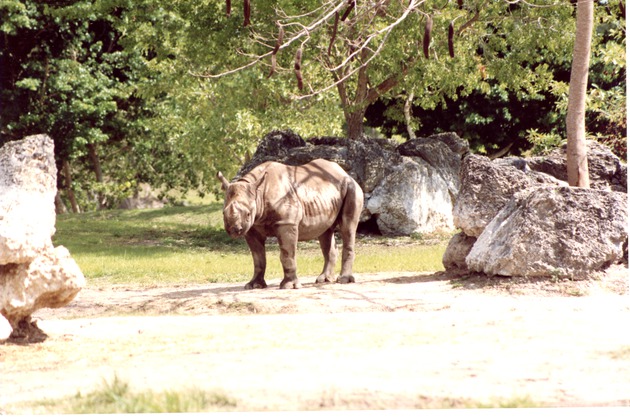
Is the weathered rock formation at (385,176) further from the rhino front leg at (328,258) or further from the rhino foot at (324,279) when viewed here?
the rhino foot at (324,279)

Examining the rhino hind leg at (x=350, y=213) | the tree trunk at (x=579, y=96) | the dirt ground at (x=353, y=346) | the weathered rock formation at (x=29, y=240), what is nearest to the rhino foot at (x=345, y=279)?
the rhino hind leg at (x=350, y=213)

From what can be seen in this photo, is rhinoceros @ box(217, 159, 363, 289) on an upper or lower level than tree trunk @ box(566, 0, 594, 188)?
lower

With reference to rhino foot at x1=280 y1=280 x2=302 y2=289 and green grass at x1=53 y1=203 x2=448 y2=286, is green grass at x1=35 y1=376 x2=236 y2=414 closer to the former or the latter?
rhino foot at x1=280 y1=280 x2=302 y2=289

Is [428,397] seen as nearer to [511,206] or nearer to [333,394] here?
[333,394]

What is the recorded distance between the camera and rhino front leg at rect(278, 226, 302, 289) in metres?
13.8

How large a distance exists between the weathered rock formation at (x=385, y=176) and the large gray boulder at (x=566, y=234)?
36.6 feet

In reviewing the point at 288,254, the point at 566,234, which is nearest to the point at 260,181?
the point at 288,254

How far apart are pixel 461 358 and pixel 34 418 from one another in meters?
3.17

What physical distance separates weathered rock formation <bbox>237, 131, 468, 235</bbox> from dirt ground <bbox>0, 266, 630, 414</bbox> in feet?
33.1

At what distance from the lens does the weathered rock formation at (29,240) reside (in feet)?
29.1

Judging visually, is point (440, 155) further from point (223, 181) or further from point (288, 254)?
point (223, 181)

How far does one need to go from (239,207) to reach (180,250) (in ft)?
30.4

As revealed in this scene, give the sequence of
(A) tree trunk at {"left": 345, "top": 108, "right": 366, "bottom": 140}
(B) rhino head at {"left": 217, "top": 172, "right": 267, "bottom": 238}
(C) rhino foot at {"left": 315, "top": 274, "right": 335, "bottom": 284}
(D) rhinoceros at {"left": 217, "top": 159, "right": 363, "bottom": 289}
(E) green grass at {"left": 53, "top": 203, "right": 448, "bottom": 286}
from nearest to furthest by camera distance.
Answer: (B) rhino head at {"left": 217, "top": 172, "right": 267, "bottom": 238} < (D) rhinoceros at {"left": 217, "top": 159, "right": 363, "bottom": 289} < (C) rhino foot at {"left": 315, "top": 274, "right": 335, "bottom": 284} < (E) green grass at {"left": 53, "top": 203, "right": 448, "bottom": 286} < (A) tree trunk at {"left": 345, "top": 108, "right": 366, "bottom": 140}

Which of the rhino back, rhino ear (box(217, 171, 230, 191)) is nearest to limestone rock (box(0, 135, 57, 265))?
rhino ear (box(217, 171, 230, 191))
